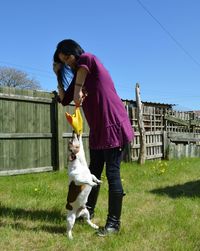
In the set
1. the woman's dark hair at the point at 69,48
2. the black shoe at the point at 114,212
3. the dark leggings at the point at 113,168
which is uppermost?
the woman's dark hair at the point at 69,48

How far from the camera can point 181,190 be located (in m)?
6.46

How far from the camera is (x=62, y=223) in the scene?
4.25 meters

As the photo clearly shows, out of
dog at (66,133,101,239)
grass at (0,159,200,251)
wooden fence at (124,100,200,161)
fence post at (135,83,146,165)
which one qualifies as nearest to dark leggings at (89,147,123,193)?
dog at (66,133,101,239)

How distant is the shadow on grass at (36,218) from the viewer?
4051 millimetres

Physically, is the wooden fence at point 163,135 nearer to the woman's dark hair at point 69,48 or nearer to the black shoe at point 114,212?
the black shoe at point 114,212

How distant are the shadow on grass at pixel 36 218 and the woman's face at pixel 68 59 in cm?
159

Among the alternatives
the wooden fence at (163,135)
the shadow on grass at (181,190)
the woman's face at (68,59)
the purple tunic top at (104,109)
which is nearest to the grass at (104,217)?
the shadow on grass at (181,190)

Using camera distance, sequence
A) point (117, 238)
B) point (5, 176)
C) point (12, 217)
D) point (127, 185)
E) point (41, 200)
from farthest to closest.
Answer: point (5, 176) → point (127, 185) → point (41, 200) → point (12, 217) → point (117, 238)

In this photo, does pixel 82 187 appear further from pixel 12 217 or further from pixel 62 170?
pixel 62 170

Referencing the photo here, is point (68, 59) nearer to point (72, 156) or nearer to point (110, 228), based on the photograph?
point (72, 156)

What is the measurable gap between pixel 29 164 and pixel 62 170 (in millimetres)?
752

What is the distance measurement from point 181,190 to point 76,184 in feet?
9.99

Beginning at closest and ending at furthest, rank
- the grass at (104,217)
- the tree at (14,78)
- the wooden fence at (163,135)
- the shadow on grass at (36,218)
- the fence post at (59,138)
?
1. the grass at (104,217)
2. the shadow on grass at (36,218)
3. the fence post at (59,138)
4. the wooden fence at (163,135)
5. the tree at (14,78)

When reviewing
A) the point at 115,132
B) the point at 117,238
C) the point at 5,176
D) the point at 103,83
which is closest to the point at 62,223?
the point at 117,238
